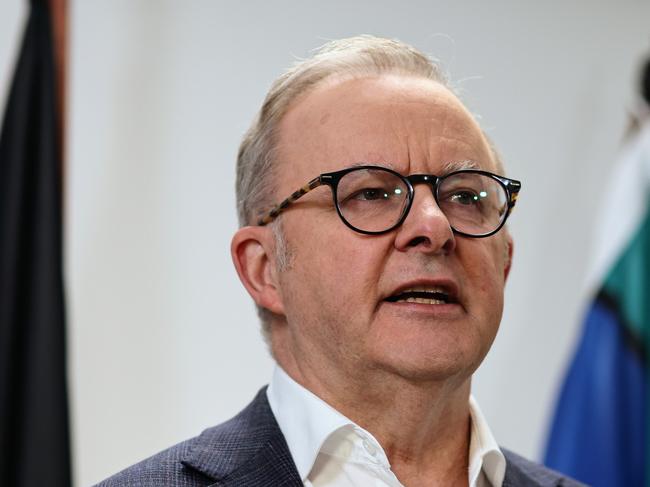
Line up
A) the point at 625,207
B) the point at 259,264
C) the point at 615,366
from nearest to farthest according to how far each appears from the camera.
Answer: the point at 259,264, the point at 615,366, the point at 625,207

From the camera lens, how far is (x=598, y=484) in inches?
107

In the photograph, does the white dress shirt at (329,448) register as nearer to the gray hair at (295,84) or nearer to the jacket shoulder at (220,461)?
the jacket shoulder at (220,461)

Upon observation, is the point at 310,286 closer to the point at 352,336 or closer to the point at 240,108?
the point at 352,336

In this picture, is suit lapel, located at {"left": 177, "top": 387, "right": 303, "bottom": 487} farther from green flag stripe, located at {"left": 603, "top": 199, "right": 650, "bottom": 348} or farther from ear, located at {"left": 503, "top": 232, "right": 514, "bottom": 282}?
green flag stripe, located at {"left": 603, "top": 199, "right": 650, "bottom": 348}

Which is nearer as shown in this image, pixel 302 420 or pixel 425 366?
pixel 425 366

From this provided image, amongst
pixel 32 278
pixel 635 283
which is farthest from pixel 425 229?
pixel 635 283

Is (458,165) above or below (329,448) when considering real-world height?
above

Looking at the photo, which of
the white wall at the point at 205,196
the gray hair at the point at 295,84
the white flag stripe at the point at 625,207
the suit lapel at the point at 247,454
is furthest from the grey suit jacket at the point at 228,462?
the white flag stripe at the point at 625,207

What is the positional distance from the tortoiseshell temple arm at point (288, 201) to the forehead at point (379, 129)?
33 mm

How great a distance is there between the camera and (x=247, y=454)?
1432 mm

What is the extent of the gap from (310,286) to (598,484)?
1693 mm

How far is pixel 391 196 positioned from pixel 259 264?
1.01 feet

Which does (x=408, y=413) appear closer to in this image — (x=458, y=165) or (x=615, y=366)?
(x=458, y=165)

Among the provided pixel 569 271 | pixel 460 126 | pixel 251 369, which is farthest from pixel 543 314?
pixel 460 126
